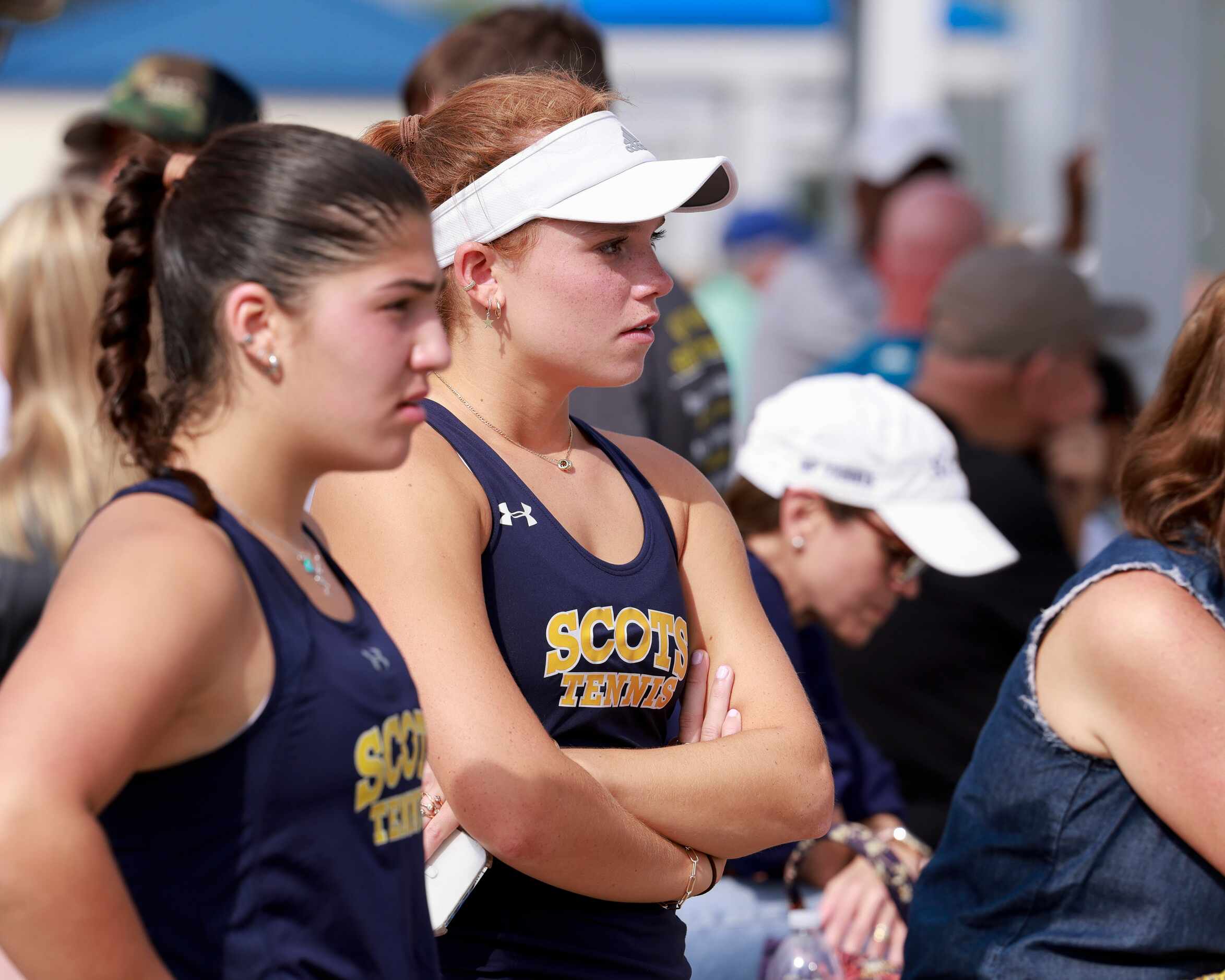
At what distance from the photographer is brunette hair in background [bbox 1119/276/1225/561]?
7.93 feet

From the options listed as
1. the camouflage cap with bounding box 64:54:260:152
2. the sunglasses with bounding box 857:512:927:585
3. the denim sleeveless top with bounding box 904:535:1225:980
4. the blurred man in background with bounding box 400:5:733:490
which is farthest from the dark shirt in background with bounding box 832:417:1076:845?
the camouflage cap with bounding box 64:54:260:152

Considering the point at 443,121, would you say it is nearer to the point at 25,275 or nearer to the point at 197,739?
the point at 197,739

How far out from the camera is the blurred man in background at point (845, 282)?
597 centimetres

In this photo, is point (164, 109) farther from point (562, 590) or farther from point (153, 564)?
point (153, 564)

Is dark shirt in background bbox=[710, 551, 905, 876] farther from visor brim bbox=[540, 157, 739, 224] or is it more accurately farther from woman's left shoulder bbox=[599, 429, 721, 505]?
visor brim bbox=[540, 157, 739, 224]

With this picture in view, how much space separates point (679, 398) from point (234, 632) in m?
2.03

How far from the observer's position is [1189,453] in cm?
246

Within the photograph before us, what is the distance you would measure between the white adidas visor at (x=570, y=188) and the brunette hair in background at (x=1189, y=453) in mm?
866

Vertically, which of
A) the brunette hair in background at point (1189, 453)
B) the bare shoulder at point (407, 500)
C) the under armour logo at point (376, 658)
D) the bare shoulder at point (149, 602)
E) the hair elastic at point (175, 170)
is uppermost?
the hair elastic at point (175, 170)

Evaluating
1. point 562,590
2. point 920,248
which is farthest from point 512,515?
point 920,248

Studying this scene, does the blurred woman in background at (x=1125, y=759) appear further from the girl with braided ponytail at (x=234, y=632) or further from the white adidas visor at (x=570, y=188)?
the girl with braided ponytail at (x=234, y=632)

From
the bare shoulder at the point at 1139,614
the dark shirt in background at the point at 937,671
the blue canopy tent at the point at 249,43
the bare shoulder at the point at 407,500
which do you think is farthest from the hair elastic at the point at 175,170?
the blue canopy tent at the point at 249,43

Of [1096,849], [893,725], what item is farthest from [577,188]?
[893,725]

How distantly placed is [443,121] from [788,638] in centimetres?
119
